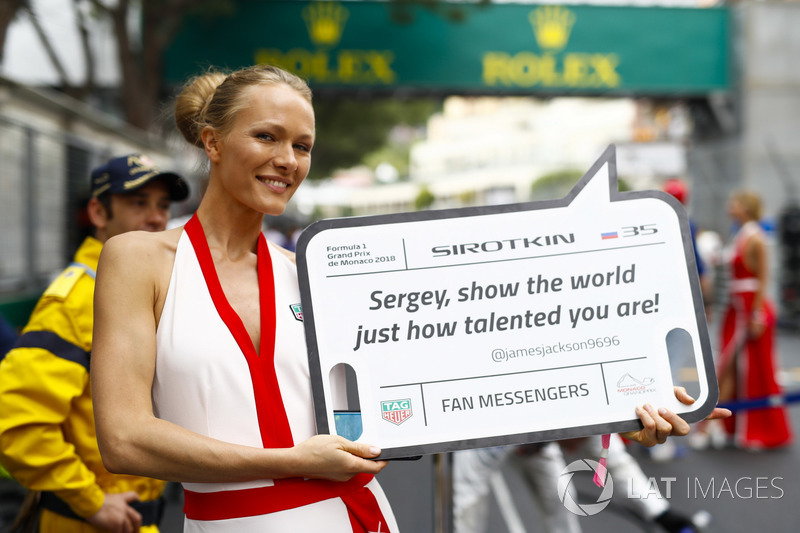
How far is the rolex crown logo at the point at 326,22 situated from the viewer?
1525 cm

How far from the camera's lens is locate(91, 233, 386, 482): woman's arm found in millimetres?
1490

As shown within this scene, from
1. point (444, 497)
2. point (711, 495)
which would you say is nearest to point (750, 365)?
point (711, 495)

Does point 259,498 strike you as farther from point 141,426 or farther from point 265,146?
→ point 265,146

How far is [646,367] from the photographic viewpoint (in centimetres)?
179

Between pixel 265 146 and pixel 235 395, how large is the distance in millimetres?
538

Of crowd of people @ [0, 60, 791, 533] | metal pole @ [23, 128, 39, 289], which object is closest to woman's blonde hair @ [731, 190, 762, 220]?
crowd of people @ [0, 60, 791, 533]

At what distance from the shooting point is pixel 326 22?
1534cm

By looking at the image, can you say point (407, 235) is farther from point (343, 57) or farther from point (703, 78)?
point (703, 78)

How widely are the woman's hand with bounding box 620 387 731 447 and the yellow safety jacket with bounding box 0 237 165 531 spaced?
1.46m

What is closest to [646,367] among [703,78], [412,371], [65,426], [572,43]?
[412,371]

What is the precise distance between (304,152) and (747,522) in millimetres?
4230

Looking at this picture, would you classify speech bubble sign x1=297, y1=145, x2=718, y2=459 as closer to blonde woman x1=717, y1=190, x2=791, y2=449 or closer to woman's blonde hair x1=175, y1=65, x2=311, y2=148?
woman's blonde hair x1=175, y1=65, x2=311, y2=148

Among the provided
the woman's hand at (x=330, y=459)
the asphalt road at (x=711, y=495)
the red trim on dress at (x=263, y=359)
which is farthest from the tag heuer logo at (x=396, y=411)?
the asphalt road at (x=711, y=495)

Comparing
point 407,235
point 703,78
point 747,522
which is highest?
point 703,78
